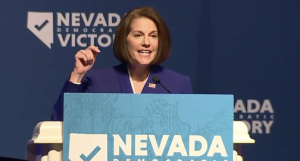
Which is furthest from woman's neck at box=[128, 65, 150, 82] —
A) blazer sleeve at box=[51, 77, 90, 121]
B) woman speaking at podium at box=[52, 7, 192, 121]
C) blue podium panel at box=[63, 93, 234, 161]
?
blue podium panel at box=[63, 93, 234, 161]

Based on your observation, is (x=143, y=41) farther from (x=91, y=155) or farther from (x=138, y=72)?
(x=91, y=155)

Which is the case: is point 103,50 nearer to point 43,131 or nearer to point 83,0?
point 83,0

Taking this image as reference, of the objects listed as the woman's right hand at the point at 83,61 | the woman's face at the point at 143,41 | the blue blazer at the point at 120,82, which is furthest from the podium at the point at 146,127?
the woman's face at the point at 143,41

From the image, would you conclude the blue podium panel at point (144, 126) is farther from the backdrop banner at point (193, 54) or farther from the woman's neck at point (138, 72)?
the backdrop banner at point (193, 54)

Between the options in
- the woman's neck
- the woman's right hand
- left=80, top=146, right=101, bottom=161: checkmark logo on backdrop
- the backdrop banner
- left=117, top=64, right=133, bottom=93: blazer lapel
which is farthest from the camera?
the backdrop banner

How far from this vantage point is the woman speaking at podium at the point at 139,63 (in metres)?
2.22

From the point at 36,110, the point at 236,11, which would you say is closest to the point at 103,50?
the point at 36,110

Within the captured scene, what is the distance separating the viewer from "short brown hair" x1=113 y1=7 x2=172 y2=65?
2.30m

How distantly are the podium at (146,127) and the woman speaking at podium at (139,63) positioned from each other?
58 centimetres

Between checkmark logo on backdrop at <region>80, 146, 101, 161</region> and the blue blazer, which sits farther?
the blue blazer

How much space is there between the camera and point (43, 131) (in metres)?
1.67

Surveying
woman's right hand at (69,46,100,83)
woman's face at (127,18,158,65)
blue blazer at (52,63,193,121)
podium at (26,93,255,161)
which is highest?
woman's face at (127,18,158,65)

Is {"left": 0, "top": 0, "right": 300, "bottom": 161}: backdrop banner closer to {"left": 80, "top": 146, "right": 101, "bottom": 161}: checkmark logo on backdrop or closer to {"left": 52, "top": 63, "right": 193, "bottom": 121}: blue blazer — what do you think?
{"left": 52, "top": 63, "right": 193, "bottom": 121}: blue blazer

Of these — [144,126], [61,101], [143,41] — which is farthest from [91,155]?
[143,41]
